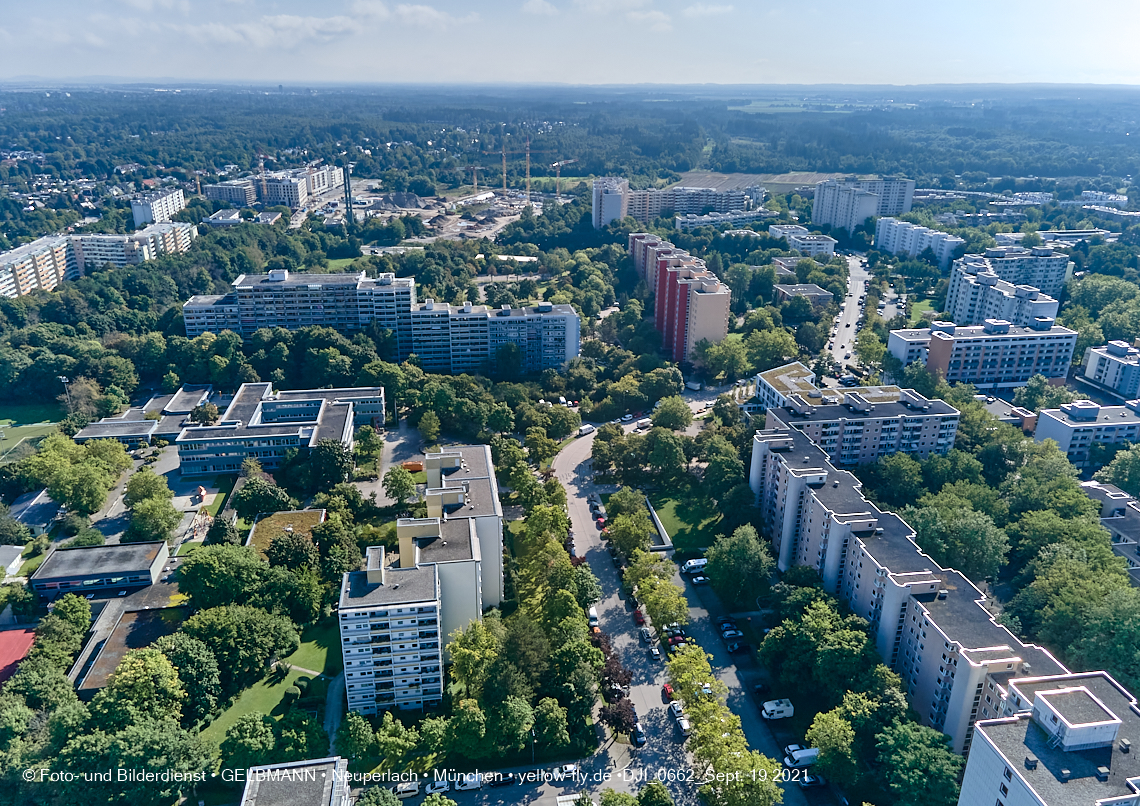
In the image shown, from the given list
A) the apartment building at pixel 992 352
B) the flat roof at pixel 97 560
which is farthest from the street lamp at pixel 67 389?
the apartment building at pixel 992 352

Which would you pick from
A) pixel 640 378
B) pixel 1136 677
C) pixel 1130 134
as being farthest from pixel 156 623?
pixel 1130 134

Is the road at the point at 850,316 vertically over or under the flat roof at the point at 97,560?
over

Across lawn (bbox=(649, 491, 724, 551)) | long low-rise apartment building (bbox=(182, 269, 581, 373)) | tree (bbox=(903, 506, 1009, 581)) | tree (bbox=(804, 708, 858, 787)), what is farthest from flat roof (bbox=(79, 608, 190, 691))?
tree (bbox=(903, 506, 1009, 581))

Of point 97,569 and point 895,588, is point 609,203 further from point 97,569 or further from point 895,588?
point 895,588

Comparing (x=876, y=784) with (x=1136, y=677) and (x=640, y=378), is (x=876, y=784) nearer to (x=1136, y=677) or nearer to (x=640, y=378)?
(x=1136, y=677)

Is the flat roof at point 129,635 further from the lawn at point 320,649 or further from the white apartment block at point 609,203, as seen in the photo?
the white apartment block at point 609,203

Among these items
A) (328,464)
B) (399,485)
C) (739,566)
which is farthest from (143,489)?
(739,566)

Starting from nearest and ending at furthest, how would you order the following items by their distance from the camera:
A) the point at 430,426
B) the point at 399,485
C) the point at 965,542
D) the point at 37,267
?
the point at 965,542 < the point at 399,485 < the point at 430,426 < the point at 37,267

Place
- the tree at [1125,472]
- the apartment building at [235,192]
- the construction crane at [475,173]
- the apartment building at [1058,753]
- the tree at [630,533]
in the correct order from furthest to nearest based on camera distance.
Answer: the construction crane at [475,173] → the apartment building at [235,192] → the tree at [1125,472] → the tree at [630,533] → the apartment building at [1058,753]
